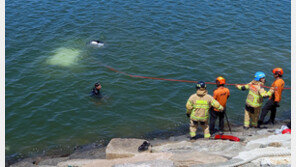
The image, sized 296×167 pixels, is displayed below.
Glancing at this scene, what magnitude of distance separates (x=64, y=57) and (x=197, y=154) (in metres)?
12.1

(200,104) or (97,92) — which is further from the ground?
(200,104)

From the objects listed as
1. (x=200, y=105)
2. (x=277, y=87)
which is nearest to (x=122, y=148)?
(x=200, y=105)

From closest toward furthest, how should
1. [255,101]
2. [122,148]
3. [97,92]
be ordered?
1. [122,148]
2. [255,101]
3. [97,92]

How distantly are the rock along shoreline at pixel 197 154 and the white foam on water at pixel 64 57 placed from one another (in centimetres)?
746

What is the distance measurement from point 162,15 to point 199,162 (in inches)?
660

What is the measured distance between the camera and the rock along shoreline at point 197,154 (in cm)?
761

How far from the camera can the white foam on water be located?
17816 millimetres

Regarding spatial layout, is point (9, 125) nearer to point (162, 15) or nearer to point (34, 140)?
point (34, 140)

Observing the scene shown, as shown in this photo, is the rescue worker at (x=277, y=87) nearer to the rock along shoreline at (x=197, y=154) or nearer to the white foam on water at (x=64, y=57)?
the rock along shoreline at (x=197, y=154)

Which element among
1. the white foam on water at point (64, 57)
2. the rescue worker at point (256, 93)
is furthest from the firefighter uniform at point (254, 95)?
the white foam on water at point (64, 57)

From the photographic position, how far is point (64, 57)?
59.9 feet

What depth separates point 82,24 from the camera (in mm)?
21984

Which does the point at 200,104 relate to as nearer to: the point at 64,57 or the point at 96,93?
the point at 96,93

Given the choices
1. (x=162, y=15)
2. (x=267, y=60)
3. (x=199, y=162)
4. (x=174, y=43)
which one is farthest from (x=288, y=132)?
(x=162, y=15)
